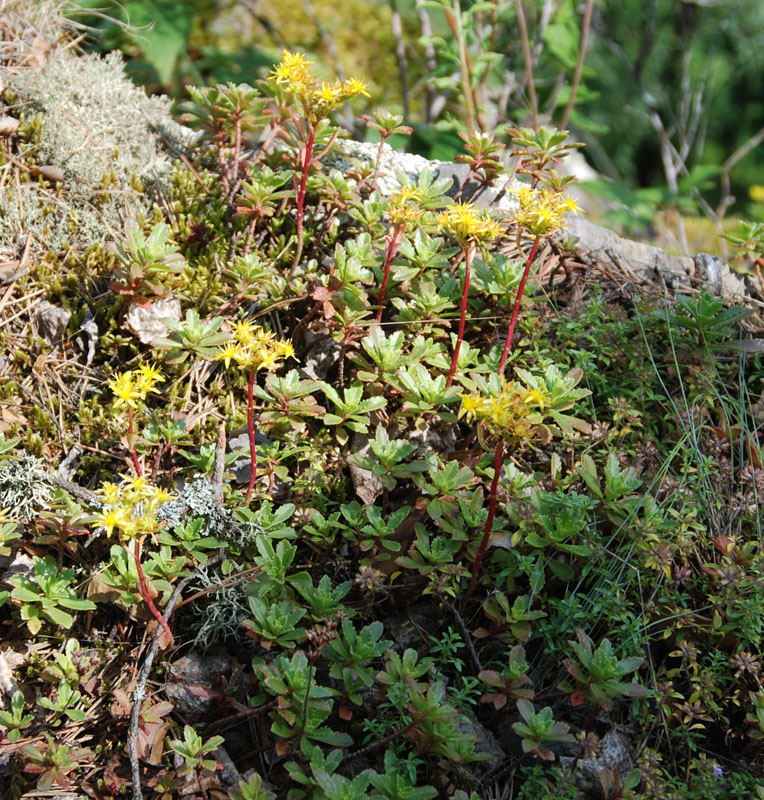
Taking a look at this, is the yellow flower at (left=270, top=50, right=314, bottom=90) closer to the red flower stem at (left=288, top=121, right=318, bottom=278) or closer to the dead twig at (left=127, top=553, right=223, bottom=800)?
the red flower stem at (left=288, top=121, right=318, bottom=278)

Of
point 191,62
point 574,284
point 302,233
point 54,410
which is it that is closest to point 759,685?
point 574,284

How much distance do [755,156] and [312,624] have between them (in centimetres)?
791

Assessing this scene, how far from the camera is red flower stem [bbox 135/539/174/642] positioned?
77.0 inches

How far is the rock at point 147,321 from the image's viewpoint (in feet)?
9.04

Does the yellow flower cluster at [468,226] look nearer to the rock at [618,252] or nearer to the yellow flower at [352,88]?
the yellow flower at [352,88]

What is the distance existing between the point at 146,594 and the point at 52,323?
1.32 m

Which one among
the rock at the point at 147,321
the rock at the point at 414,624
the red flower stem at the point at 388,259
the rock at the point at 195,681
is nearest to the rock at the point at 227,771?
the rock at the point at 195,681

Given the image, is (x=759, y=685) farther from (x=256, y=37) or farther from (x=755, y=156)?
(x=755, y=156)

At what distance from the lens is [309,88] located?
2572 millimetres

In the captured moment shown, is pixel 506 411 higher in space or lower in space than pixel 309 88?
lower

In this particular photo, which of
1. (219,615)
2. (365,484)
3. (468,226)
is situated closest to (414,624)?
(365,484)

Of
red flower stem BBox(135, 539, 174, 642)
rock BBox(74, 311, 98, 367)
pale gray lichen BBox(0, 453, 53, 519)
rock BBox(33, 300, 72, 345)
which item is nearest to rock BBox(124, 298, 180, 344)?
rock BBox(74, 311, 98, 367)

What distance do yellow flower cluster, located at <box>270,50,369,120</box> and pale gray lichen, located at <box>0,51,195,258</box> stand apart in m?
0.89

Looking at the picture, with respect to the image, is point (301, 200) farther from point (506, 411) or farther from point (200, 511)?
point (506, 411)
